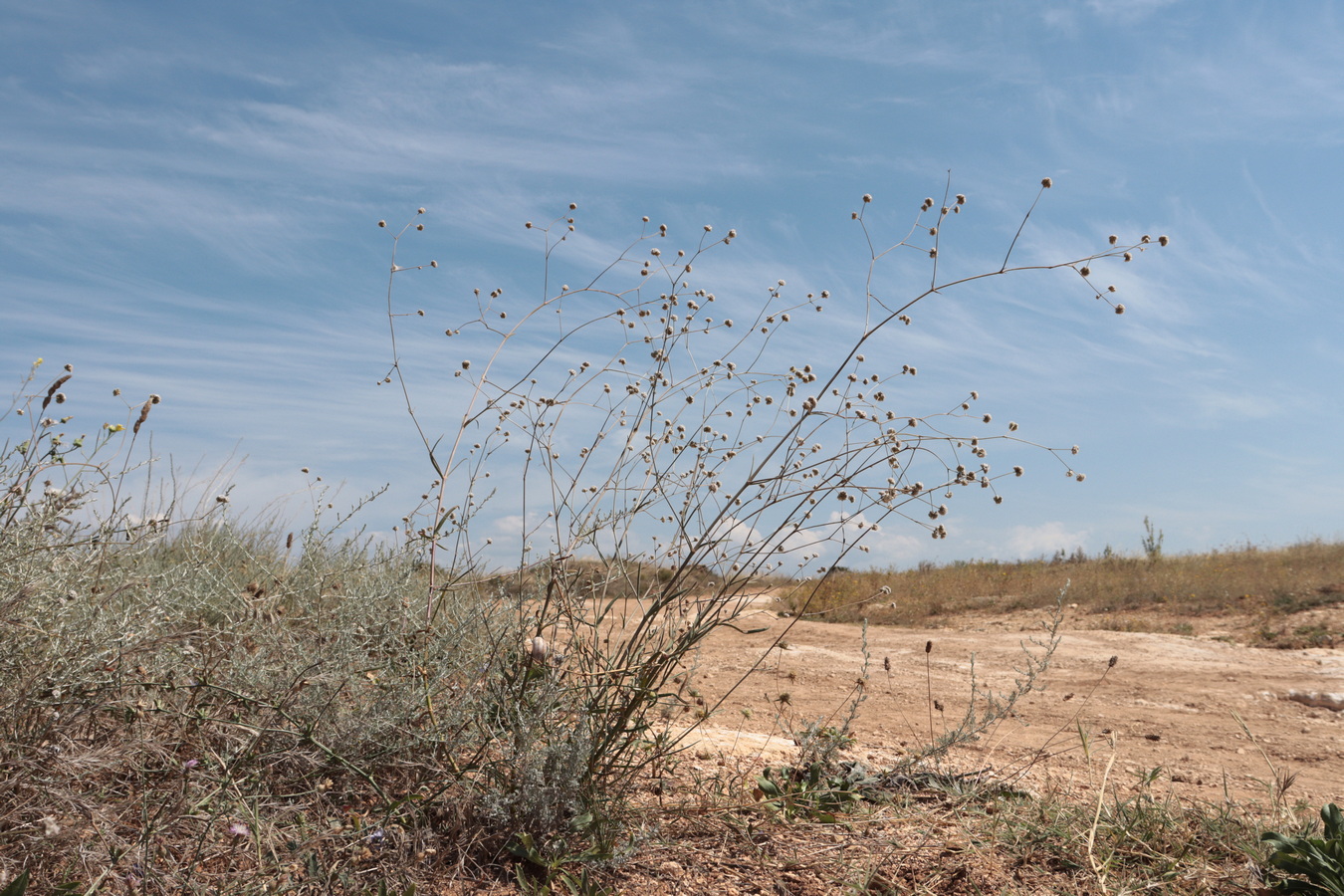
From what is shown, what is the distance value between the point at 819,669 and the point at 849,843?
4.41m

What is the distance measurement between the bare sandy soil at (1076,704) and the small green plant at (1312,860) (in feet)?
3.20

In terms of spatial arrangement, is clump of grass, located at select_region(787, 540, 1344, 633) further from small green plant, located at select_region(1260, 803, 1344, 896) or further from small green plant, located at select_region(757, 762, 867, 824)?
small green plant, located at select_region(1260, 803, 1344, 896)

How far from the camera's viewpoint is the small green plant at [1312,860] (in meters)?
2.34

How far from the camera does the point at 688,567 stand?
288 centimetres

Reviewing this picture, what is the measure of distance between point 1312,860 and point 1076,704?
4.13m

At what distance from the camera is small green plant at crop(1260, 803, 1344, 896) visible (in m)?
2.34

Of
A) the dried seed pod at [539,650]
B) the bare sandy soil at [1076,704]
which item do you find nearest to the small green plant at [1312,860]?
the bare sandy soil at [1076,704]

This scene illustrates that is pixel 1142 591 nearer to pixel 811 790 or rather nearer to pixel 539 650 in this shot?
pixel 811 790

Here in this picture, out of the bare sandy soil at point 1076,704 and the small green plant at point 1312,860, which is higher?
the small green plant at point 1312,860

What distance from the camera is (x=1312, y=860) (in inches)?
93.9

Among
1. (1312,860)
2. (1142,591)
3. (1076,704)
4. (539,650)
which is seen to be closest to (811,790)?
(539,650)

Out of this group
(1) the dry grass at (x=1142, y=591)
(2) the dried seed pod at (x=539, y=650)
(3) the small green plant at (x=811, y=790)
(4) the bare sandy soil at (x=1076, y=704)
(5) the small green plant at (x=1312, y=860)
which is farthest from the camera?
(1) the dry grass at (x=1142, y=591)

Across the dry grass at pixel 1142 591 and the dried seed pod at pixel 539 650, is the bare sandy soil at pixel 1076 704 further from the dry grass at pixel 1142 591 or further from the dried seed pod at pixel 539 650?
the dried seed pod at pixel 539 650

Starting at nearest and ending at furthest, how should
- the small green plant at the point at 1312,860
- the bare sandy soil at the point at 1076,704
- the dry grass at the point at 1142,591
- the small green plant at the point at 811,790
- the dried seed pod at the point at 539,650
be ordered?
the small green plant at the point at 1312,860 < the dried seed pod at the point at 539,650 < the small green plant at the point at 811,790 < the bare sandy soil at the point at 1076,704 < the dry grass at the point at 1142,591
